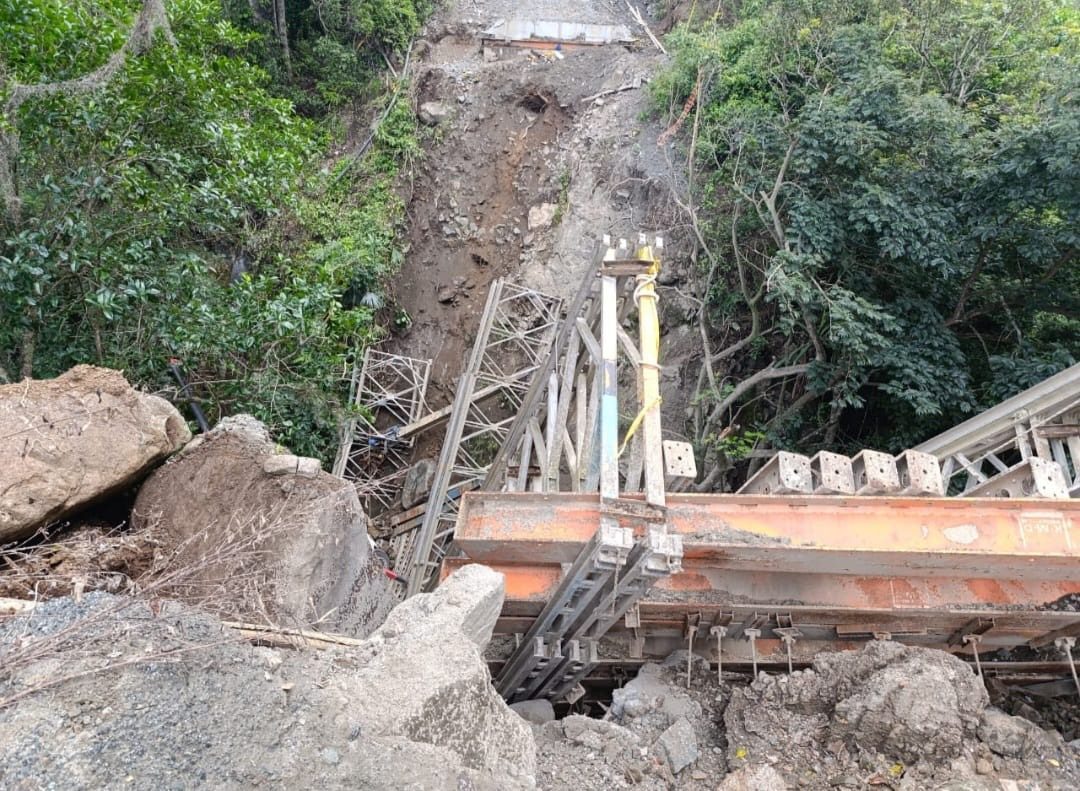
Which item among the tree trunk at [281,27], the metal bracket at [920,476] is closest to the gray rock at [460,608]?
the metal bracket at [920,476]

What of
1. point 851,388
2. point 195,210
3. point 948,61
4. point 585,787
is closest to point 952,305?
point 851,388

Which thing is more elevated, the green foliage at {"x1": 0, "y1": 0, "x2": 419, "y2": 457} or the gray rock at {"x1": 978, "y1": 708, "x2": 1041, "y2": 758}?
the green foliage at {"x1": 0, "y1": 0, "x2": 419, "y2": 457}

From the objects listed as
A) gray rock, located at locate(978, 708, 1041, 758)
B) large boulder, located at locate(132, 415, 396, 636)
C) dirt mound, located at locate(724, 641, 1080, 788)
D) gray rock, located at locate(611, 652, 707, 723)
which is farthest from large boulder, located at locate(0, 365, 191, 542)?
gray rock, located at locate(978, 708, 1041, 758)

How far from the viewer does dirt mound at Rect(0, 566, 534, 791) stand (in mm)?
2455

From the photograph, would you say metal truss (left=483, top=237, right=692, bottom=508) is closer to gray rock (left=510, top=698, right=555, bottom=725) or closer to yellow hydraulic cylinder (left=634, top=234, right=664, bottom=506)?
Answer: yellow hydraulic cylinder (left=634, top=234, right=664, bottom=506)

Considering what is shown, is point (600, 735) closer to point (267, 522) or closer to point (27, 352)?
point (267, 522)

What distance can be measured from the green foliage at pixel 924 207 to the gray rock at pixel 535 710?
558 cm

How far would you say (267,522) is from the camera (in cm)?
436

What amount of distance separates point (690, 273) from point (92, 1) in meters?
9.17

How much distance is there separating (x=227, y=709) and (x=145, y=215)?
5.12m

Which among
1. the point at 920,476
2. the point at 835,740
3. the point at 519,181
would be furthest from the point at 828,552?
the point at 519,181

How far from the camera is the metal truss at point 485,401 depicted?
362 inches

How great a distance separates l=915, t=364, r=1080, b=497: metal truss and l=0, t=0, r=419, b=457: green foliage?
21.7 ft

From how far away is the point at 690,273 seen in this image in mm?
12203
